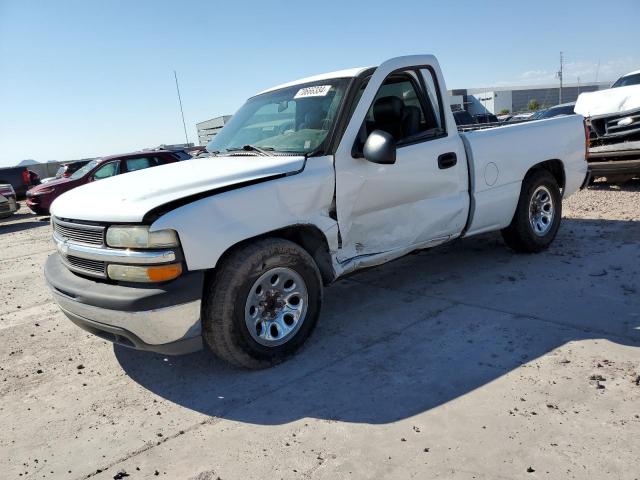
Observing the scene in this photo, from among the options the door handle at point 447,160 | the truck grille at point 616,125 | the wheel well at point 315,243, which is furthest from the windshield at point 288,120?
the truck grille at point 616,125

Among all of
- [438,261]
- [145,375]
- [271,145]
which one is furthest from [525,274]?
[145,375]

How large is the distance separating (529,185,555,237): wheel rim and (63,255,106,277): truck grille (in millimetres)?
4405

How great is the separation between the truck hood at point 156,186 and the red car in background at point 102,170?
9212 mm

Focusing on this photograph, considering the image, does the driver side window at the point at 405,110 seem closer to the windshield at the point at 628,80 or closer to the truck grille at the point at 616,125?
the truck grille at the point at 616,125

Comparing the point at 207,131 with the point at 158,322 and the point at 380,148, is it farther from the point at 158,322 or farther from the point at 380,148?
the point at 158,322

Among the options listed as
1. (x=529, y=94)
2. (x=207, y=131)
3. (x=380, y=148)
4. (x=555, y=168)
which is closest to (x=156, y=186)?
(x=380, y=148)

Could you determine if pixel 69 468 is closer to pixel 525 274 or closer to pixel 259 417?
pixel 259 417

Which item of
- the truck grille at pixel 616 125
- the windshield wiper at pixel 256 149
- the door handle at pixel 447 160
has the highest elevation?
the windshield wiper at pixel 256 149

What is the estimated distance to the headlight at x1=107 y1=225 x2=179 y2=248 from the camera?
3.06 m

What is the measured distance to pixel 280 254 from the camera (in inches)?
137

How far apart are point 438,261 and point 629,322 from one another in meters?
2.37

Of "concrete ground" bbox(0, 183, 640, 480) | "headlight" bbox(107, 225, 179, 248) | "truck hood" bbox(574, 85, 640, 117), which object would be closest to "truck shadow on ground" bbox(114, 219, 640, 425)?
"concrete ground" bbox(0, 183, 640, 480)

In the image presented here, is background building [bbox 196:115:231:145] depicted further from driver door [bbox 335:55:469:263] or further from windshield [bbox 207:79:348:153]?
driver door [bbox 335:55:469:263]

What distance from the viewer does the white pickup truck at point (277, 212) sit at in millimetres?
3141
